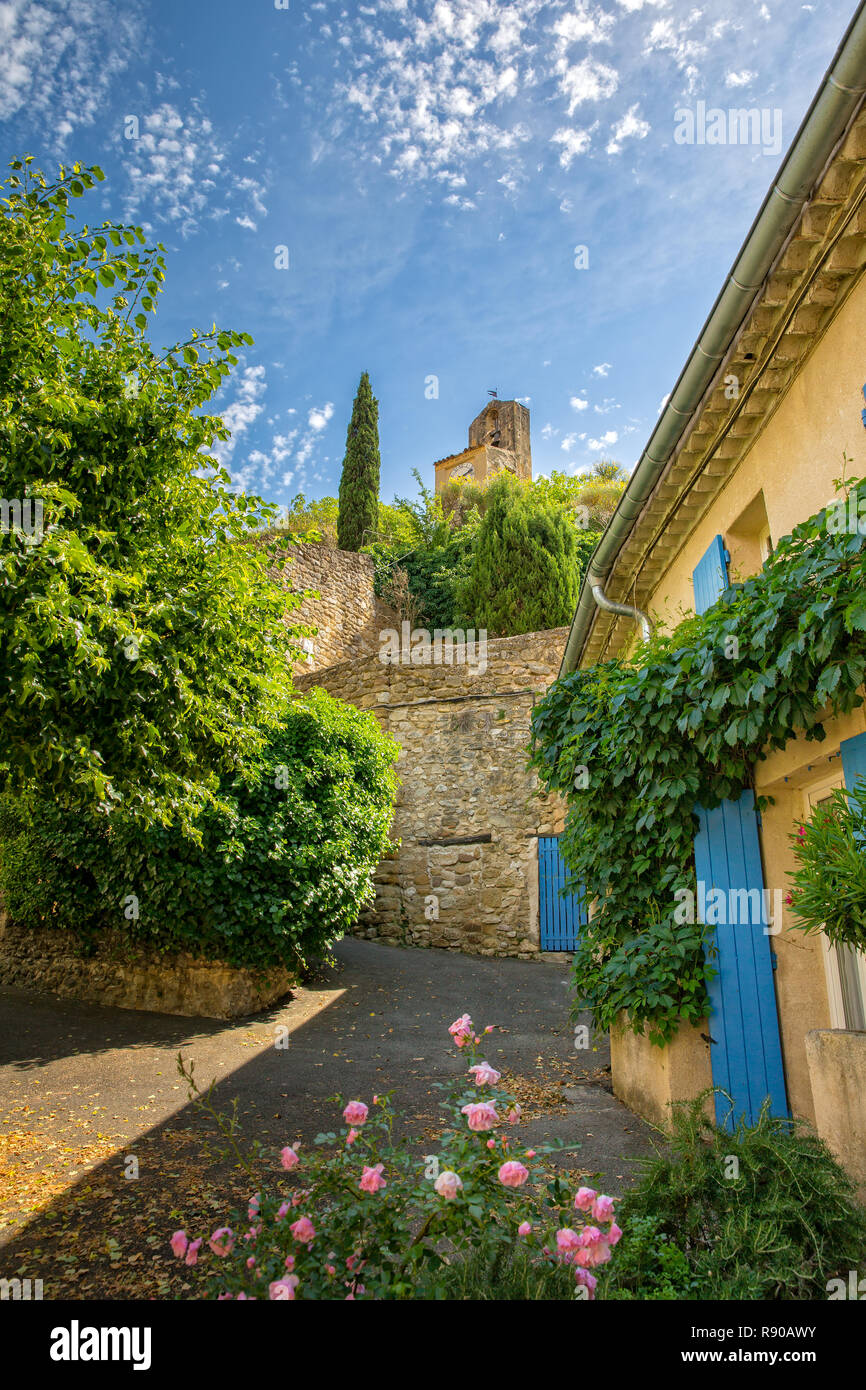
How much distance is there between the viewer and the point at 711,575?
5219mm

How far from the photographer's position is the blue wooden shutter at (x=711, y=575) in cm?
505

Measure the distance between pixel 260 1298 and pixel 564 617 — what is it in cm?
1570

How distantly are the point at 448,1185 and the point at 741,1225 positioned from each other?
1.34m

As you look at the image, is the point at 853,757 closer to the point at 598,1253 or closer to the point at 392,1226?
the point at 598,1253

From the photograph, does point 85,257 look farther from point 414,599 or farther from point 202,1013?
point 414,599

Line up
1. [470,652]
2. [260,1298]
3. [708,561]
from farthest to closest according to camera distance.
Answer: [470,652]
[708,561]
[260,1298]

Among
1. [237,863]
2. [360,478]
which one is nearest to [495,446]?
[360,478]

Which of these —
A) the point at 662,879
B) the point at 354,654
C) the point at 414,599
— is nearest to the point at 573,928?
the point at 662,879

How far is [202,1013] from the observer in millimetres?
7789

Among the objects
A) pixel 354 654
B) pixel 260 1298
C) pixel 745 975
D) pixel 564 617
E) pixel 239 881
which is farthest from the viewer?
pixel 354 654

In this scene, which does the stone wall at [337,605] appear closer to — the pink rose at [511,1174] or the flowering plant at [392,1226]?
the flowering plant at [392,1226]

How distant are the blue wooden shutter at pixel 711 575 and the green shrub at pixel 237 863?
3.82 meters

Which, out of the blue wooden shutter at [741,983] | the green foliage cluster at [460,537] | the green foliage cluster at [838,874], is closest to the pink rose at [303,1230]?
the green foliage cluster at [838,874]

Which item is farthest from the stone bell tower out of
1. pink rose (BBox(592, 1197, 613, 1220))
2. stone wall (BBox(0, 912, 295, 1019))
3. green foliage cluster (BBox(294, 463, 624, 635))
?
pink rose (BBox(592, 1197, 613, 1220))
